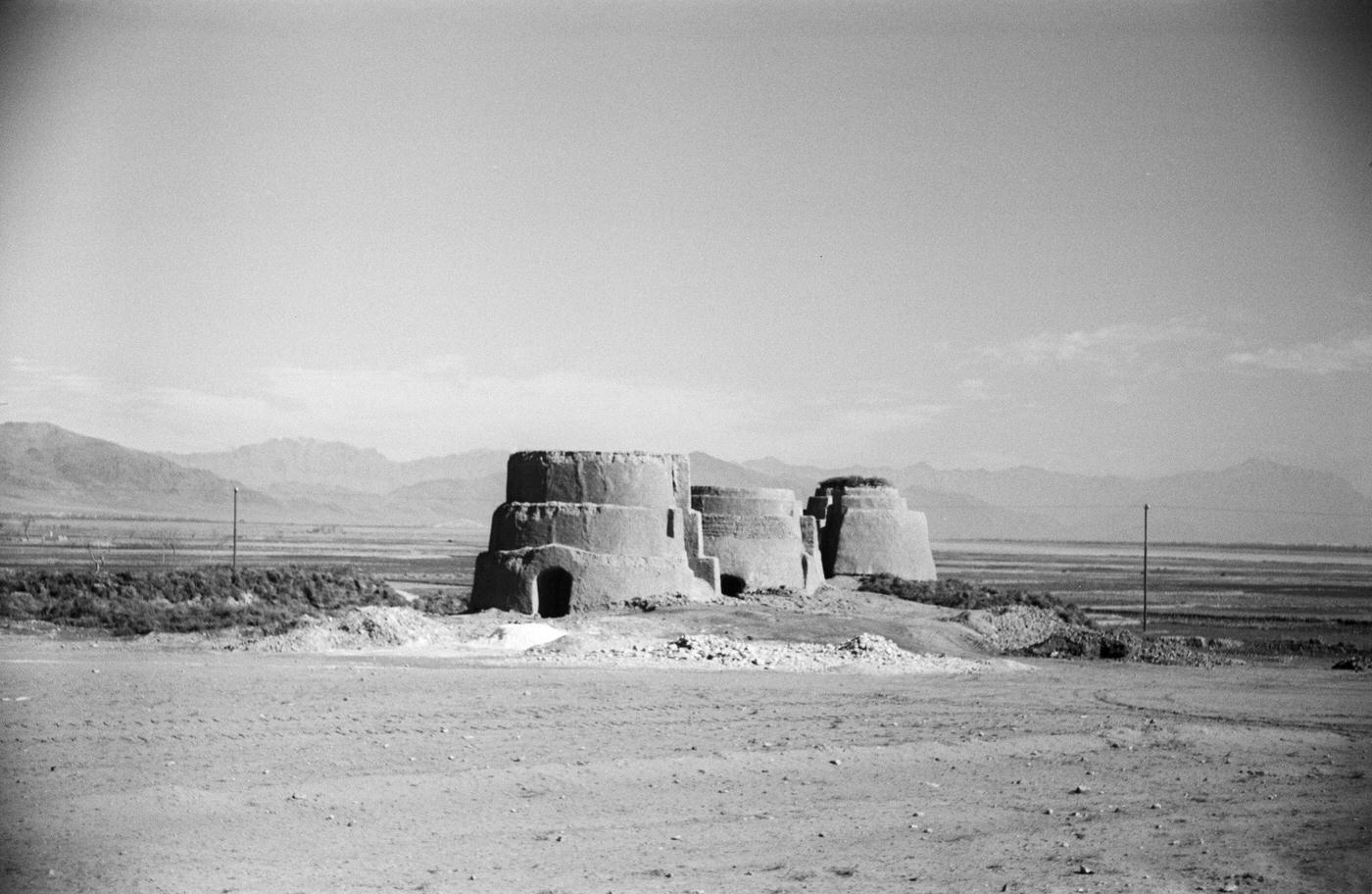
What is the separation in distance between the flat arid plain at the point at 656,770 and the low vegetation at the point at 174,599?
2080 mm

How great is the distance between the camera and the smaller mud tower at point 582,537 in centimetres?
1839

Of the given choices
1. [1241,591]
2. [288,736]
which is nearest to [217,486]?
[1241,591]

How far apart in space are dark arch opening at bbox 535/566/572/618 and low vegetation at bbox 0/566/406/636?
10.5ft

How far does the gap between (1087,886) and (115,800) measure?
5.40 m

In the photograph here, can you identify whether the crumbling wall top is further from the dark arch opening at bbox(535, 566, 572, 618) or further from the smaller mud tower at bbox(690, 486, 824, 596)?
the smaller mud tower at bbox(690, 486, 824, 596)

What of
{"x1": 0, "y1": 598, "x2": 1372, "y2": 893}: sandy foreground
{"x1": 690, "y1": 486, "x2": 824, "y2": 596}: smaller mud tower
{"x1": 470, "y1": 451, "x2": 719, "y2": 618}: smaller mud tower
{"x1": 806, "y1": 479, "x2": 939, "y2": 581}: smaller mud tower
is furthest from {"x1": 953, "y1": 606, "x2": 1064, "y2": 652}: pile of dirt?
{"x1": 0, "y1": 598, "x2": 1372, "y2": 893}: sandy foreground

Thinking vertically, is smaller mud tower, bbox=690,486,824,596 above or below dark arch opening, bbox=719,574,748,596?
above

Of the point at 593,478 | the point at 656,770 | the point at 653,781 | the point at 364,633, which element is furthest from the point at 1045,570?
the point at 653,781

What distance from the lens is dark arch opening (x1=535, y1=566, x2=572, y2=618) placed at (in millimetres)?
18453

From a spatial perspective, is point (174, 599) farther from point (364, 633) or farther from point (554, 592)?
point (554, 592)

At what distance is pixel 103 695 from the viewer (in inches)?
441

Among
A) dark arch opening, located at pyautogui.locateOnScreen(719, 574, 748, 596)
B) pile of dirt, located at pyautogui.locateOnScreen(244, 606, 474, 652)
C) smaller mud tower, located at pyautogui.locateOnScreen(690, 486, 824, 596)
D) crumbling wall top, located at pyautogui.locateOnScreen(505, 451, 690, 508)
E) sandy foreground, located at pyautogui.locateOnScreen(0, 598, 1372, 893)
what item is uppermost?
crumbling wall top, located at pyautogui.locateOnScreen(505, 451, 690, 508)

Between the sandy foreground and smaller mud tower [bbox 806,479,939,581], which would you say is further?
smaller mud tower [bbox 806,479,939,581]

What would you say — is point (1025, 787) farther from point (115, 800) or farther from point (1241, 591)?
point (1241, 591)
